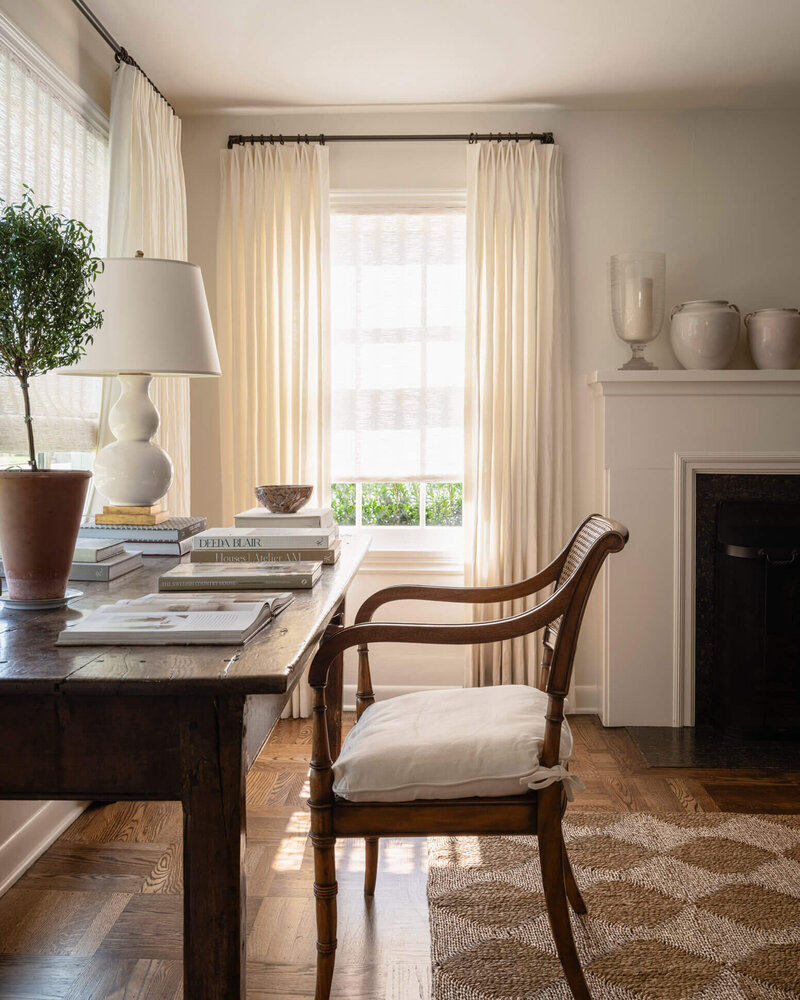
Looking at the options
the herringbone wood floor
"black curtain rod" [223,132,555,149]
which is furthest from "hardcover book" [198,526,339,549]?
"black curtain rod" [223,132,555,149]

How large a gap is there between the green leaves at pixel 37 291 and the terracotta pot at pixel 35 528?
0.08m

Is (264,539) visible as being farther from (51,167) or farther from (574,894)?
(51,167)

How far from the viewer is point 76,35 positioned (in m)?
Result: 2.68

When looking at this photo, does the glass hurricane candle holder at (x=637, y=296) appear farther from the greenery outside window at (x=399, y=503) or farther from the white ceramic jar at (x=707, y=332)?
the greenery outside window at (x=399, y=503)

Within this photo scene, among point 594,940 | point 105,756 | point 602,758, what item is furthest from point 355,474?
point 105,756

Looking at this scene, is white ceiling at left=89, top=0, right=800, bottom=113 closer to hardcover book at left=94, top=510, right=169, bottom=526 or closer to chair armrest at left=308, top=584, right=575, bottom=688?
hardcover book at left=94, top=510, right=169, bottom=526

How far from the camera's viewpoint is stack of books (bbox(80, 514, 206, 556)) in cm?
220

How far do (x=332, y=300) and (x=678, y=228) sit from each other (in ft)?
4.94

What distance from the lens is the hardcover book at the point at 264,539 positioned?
1.87 m

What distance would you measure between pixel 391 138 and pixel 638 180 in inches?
41.8

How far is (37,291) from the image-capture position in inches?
56.1

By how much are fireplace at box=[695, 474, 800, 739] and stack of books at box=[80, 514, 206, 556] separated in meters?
2.21

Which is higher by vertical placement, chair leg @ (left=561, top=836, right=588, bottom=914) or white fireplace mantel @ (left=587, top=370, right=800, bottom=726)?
white fireplace mantel @ (left=587, top=370, right=800, bottom=726)

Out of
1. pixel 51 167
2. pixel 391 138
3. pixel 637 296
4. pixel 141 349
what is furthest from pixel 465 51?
pixel 141 349
